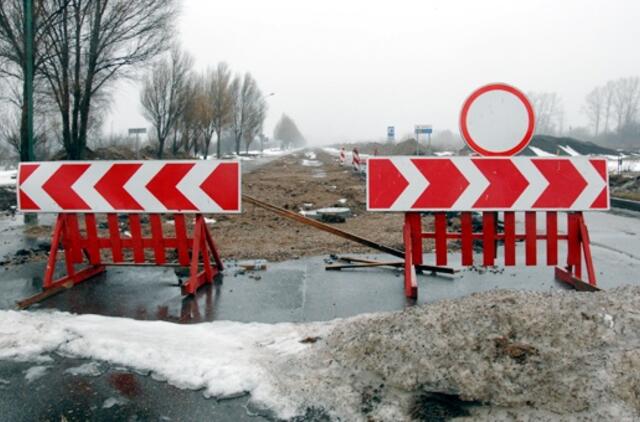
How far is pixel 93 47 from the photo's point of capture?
23.5 meters

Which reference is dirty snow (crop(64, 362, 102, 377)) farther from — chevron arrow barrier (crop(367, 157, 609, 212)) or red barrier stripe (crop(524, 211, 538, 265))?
red barrier stripe (crop(524, 211, 538, 265))

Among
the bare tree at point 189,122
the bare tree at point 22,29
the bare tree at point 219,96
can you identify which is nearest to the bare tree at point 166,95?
the bare tree at point 189,122

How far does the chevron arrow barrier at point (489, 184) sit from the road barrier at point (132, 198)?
1.79 metres

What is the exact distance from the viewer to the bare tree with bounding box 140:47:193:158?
45.0 meters

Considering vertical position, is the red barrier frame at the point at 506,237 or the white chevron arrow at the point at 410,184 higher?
the white chevron arrow at the point at 410,184

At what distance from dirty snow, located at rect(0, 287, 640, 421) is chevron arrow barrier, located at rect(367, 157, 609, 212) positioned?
1562 mm

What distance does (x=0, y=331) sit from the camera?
4.61 metres

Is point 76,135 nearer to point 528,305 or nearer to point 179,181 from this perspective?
point 179,181

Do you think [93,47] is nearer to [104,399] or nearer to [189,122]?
[104,399]

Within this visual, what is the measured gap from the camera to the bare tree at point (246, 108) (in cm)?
7569

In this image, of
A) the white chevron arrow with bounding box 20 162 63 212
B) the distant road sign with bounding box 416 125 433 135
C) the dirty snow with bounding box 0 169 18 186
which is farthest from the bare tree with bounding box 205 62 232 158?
the white chevron arrow with bounding box 20 162 63 212

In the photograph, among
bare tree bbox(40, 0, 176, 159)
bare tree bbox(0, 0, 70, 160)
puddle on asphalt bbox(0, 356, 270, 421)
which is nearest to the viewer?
puddle on asphalt bbox(0, 356, 270, 421)

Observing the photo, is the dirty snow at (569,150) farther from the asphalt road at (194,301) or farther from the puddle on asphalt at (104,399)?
the puddle on asphalt at (104,399)

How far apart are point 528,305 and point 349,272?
328 cm
